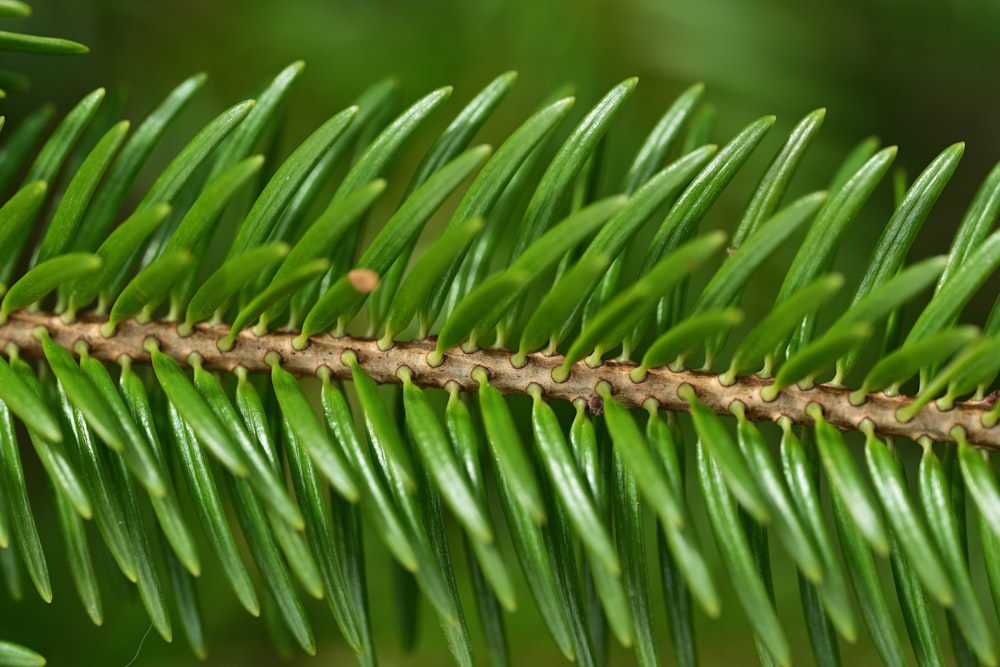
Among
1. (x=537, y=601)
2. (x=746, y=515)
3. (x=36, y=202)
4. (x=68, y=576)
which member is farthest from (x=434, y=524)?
(x=68, y=576)

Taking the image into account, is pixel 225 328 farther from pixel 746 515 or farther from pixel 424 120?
pixel 746 515

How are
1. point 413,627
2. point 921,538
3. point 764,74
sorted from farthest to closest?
point 764,74 → point 413,627 → point 921,538

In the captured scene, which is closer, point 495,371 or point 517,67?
point 495,371

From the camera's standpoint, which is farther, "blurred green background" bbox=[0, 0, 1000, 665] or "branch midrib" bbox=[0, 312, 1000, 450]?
"blurred green background" bbox=[0, 0, 1000, 665]

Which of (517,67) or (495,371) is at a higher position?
(517,67)

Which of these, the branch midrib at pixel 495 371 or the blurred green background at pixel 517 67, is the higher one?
the blurred green background at pixel 517 67

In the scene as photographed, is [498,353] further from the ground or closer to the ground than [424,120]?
closer to the ground

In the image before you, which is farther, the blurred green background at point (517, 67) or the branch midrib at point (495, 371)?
the blurred green background at point (517, 67)

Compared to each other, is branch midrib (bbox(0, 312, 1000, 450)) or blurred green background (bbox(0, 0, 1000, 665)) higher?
blurred green background (bbox(0, 0, 1000, 665))
